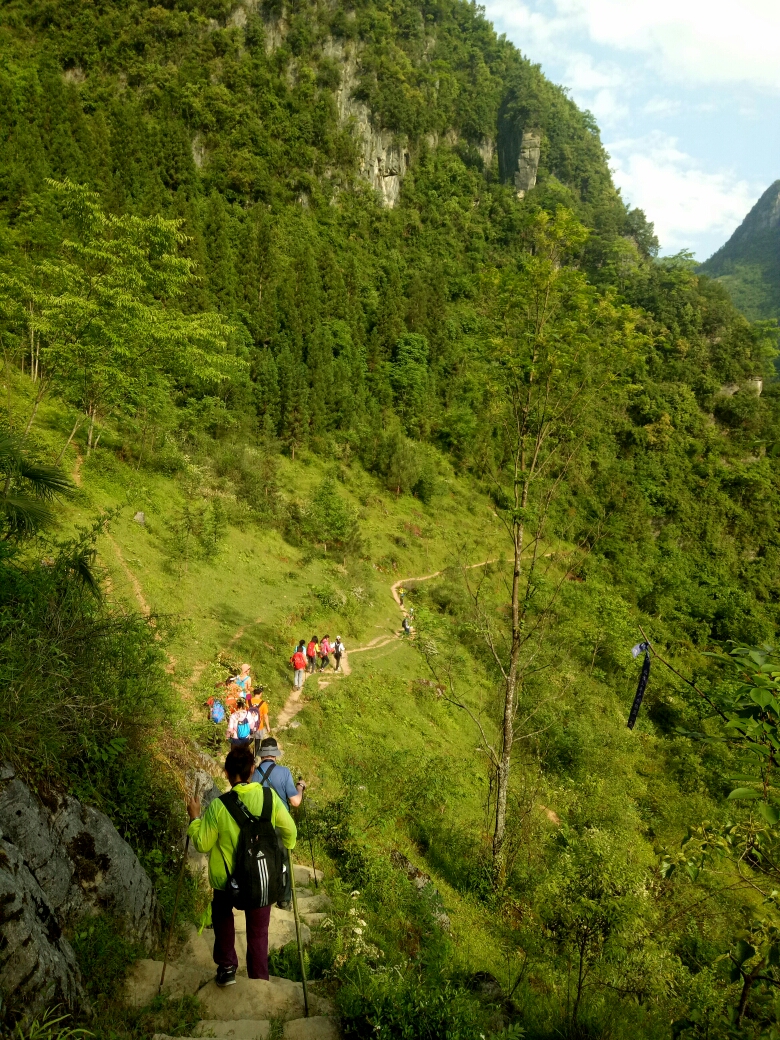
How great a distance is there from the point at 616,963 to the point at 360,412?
37841 mm

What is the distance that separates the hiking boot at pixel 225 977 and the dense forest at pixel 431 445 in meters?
0.75

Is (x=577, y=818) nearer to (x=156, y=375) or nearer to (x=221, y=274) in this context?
(x=156, y=375)

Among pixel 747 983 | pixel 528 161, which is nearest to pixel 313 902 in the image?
pixel 747 983

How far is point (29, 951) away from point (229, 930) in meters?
1.21

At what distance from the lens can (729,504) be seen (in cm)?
5044

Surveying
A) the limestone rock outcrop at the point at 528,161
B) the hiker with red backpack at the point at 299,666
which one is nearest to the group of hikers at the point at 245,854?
the hiker with red backpack at the point at 299,666

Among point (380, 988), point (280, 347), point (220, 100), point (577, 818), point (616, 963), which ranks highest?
point (220, 100)

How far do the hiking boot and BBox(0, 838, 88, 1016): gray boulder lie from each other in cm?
84

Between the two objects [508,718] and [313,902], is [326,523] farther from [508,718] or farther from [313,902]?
[313,902]

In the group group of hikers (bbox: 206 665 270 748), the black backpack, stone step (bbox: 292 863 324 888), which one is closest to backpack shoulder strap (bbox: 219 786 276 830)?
the black backpack

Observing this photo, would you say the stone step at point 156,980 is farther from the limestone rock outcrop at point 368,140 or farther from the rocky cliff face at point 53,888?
the limestone rock outcrop at point 368,140

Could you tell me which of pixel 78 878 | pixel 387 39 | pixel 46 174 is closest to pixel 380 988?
pixel 78 878

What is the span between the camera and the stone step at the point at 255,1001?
331 cm

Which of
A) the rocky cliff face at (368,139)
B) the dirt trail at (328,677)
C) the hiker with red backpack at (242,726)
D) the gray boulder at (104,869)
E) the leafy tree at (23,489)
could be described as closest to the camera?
the gray boulder at (104,869)
